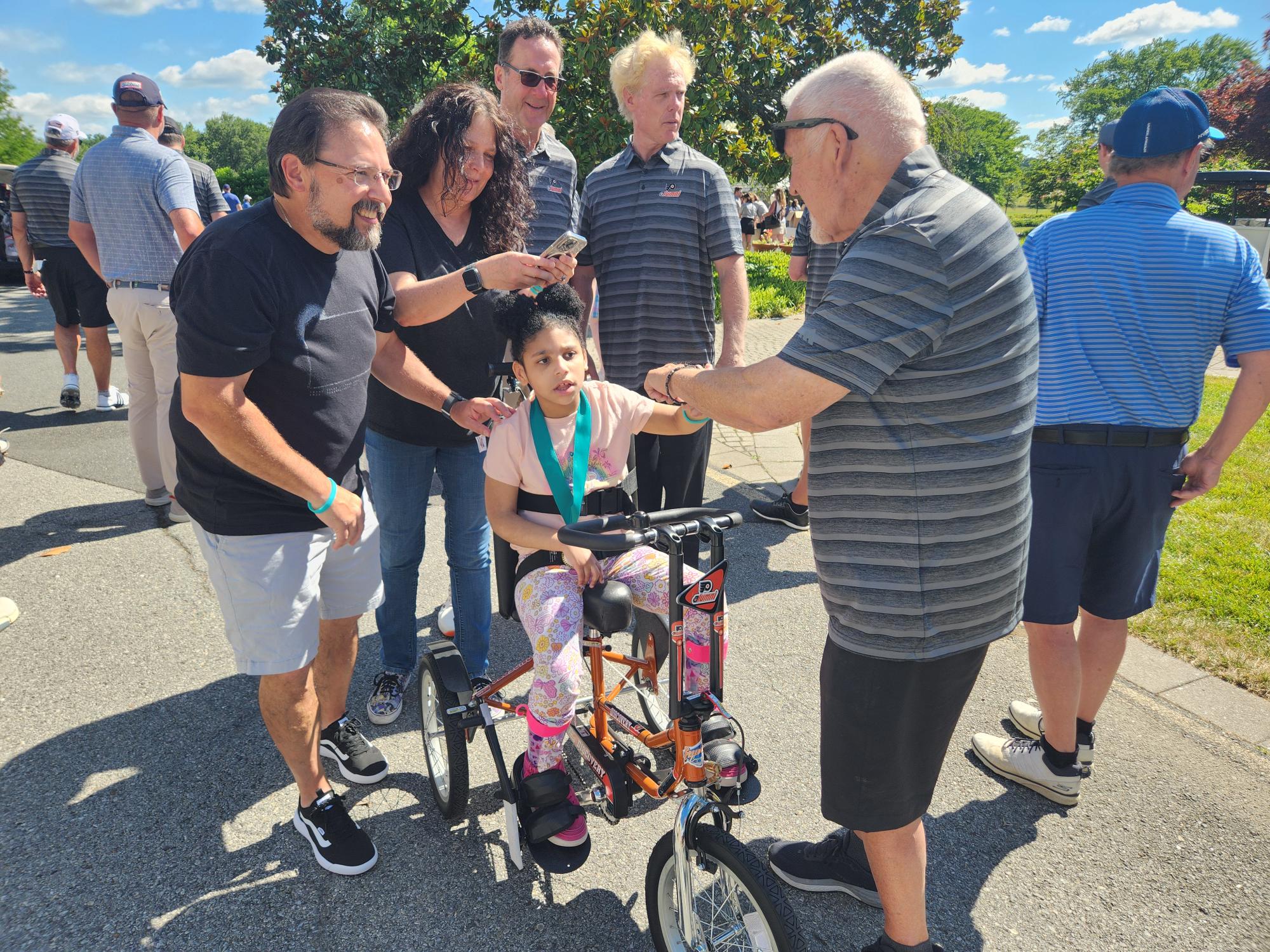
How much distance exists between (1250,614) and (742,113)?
12.0 m

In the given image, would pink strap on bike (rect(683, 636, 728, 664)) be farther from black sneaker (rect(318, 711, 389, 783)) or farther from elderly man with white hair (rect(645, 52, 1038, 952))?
black sneaker (rect(318, 711, 389, 783))

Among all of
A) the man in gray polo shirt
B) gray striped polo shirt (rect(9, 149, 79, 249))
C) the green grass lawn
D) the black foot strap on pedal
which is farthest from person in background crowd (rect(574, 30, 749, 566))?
gray striped polo shirt (rect(9, 149, 79, 249))

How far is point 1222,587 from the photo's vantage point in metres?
4.45

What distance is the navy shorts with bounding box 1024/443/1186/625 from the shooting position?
266 cm

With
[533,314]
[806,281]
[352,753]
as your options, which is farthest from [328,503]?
[806,281]

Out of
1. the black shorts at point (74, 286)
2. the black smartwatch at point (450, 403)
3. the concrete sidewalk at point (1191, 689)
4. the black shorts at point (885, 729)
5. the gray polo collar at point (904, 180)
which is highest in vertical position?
the gray polo collar at point (904, 180)

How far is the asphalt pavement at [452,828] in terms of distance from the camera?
2324 millimetres

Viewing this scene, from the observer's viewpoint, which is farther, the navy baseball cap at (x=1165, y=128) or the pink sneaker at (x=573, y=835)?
the navy baseball cap at (x=1165, y=128)

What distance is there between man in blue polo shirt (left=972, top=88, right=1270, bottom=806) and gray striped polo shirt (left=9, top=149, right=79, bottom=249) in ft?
25.6

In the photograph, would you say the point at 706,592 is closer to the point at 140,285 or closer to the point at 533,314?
the point at 533,314

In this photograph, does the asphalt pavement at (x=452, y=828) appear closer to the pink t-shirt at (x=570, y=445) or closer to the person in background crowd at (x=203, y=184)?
the pink t-shirt at (x=570, y=445)

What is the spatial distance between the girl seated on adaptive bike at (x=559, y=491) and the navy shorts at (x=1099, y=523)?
4.06 ft

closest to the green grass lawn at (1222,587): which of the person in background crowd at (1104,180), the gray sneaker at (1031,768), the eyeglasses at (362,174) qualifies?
the gray sneaker at (1031,768)

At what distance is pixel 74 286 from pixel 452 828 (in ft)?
21.5
